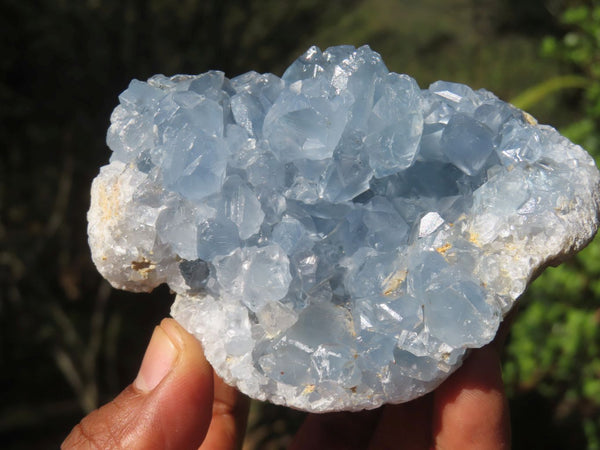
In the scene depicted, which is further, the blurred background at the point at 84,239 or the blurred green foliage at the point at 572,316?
the blurred background at the point at 84,239

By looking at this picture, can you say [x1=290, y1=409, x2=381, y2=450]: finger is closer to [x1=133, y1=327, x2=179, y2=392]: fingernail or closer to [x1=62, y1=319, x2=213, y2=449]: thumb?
[x1=62, y1=319, x2=213, y2=449]: thumb

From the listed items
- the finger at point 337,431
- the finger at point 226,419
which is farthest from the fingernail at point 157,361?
the finger at point 337,431

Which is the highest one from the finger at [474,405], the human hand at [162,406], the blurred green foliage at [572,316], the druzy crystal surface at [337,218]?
the druzy crystal surface at [337,218]

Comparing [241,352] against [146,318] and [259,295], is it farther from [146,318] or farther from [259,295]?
[146,318]

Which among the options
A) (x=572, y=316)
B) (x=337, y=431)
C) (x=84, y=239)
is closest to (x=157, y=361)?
(x=337, y=431)

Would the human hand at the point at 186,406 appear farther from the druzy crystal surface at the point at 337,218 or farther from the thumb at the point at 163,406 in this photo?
the druzy crystal surface at the point at 337,218

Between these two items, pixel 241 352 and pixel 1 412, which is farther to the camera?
pixel 1 412

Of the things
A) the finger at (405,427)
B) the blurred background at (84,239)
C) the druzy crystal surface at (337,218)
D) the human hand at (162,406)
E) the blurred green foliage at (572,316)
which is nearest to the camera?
the druzy crystal surface at (337,218)

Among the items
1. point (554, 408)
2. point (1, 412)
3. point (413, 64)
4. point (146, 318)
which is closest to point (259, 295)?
point (554, 408)
